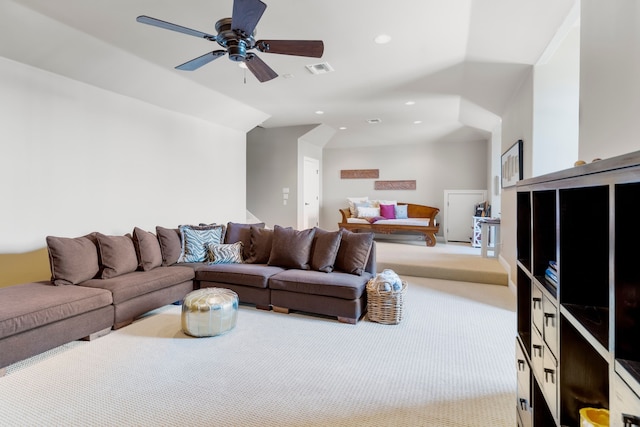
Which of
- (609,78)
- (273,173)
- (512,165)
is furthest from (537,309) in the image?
(273,173)

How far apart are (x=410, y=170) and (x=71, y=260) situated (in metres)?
7.50

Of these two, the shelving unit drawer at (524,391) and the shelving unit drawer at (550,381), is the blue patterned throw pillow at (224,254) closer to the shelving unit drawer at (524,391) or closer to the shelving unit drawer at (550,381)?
the shelving unit drawer at (524,391)

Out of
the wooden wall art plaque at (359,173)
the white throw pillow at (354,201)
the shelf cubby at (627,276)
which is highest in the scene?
the wooden wall art plaque at (359,173)

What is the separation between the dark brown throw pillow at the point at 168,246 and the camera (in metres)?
3.99

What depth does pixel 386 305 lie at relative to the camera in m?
3.15

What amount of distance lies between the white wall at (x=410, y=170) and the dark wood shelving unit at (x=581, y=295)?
23.4 feet

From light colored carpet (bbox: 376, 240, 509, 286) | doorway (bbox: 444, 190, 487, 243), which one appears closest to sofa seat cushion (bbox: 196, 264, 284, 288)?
light colored carpet (bbox: 376, 240, 509, 286)

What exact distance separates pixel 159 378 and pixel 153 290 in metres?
1.35

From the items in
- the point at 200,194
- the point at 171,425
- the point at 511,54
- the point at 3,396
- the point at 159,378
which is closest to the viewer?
the point at 171,425

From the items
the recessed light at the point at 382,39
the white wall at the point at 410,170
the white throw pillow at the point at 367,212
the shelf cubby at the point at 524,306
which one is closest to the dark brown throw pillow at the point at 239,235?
the recessed light at the point at 382,39

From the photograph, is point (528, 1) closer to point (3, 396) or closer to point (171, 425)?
point (171, 425)

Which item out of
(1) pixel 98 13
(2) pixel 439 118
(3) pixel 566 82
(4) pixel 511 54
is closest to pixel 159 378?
(1) pixel 98 13

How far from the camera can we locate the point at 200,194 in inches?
217

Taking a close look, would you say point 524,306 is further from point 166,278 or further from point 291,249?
point 166,278
